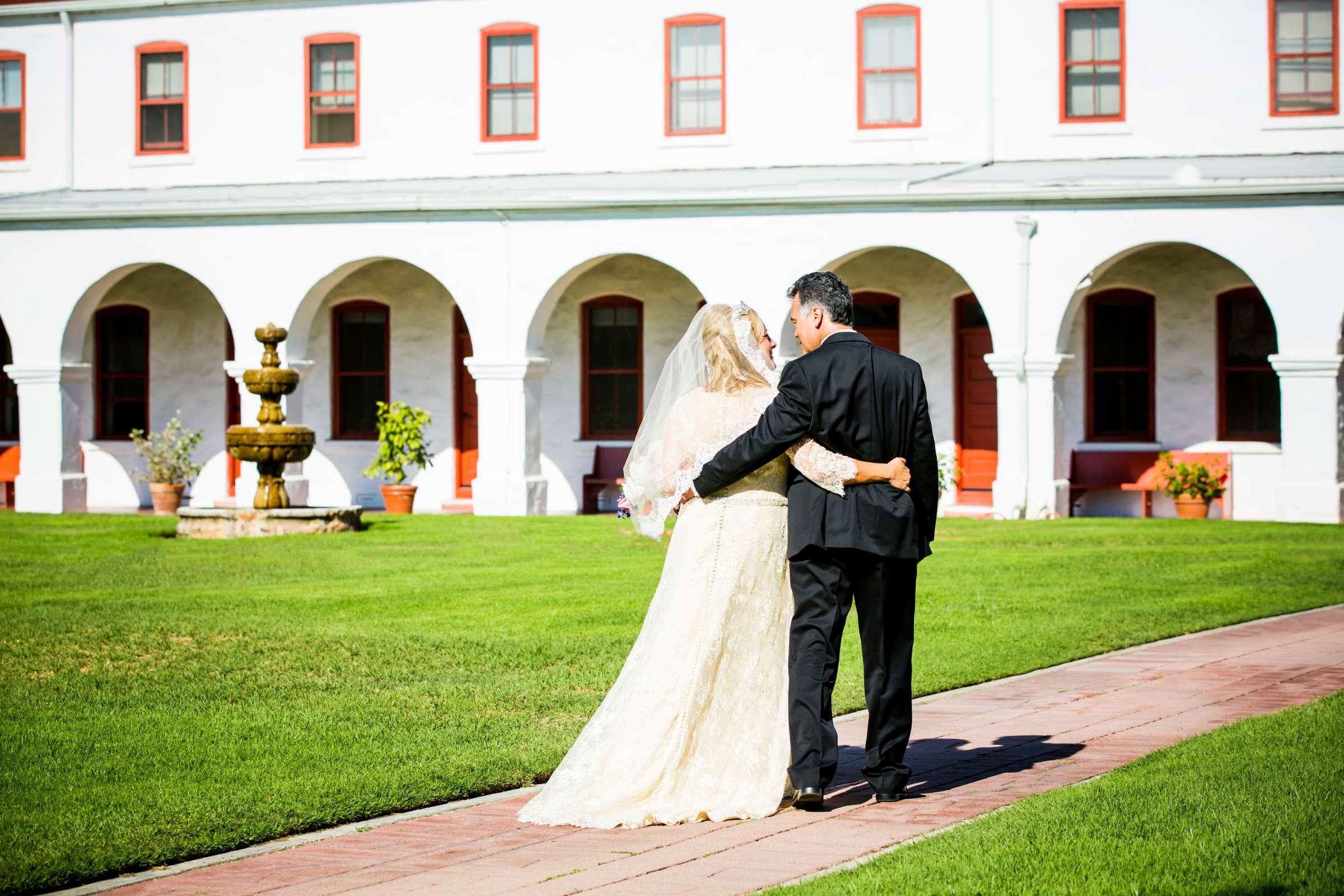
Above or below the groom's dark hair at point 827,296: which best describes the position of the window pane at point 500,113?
above

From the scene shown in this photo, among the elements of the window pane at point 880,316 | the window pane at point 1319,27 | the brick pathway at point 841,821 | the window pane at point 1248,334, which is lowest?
the brick pathway at point 841,821

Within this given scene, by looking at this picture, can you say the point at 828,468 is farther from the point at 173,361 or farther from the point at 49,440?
the point at 173,361

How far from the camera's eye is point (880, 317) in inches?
875

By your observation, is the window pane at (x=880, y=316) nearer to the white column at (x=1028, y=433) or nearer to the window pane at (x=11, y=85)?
the white column at (x=1028, y=433)

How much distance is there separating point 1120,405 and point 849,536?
16513mm

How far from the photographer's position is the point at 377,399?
23688 mm

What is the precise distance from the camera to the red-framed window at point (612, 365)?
23109mm

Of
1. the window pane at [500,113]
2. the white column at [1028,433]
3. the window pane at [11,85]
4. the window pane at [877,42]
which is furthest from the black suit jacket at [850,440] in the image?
the window pane at [11,85]

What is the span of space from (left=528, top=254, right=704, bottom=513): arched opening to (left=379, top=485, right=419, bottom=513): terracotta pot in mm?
1960

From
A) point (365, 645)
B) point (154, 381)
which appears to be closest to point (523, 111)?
point (154, 381)

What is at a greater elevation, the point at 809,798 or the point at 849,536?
the point at 849,536

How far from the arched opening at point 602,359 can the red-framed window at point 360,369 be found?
7.82ft

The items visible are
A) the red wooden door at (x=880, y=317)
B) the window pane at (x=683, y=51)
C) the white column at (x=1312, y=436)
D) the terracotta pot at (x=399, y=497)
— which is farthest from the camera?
the red wooden door at (x=880, y=317)

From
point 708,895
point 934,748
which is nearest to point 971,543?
point 934,748
